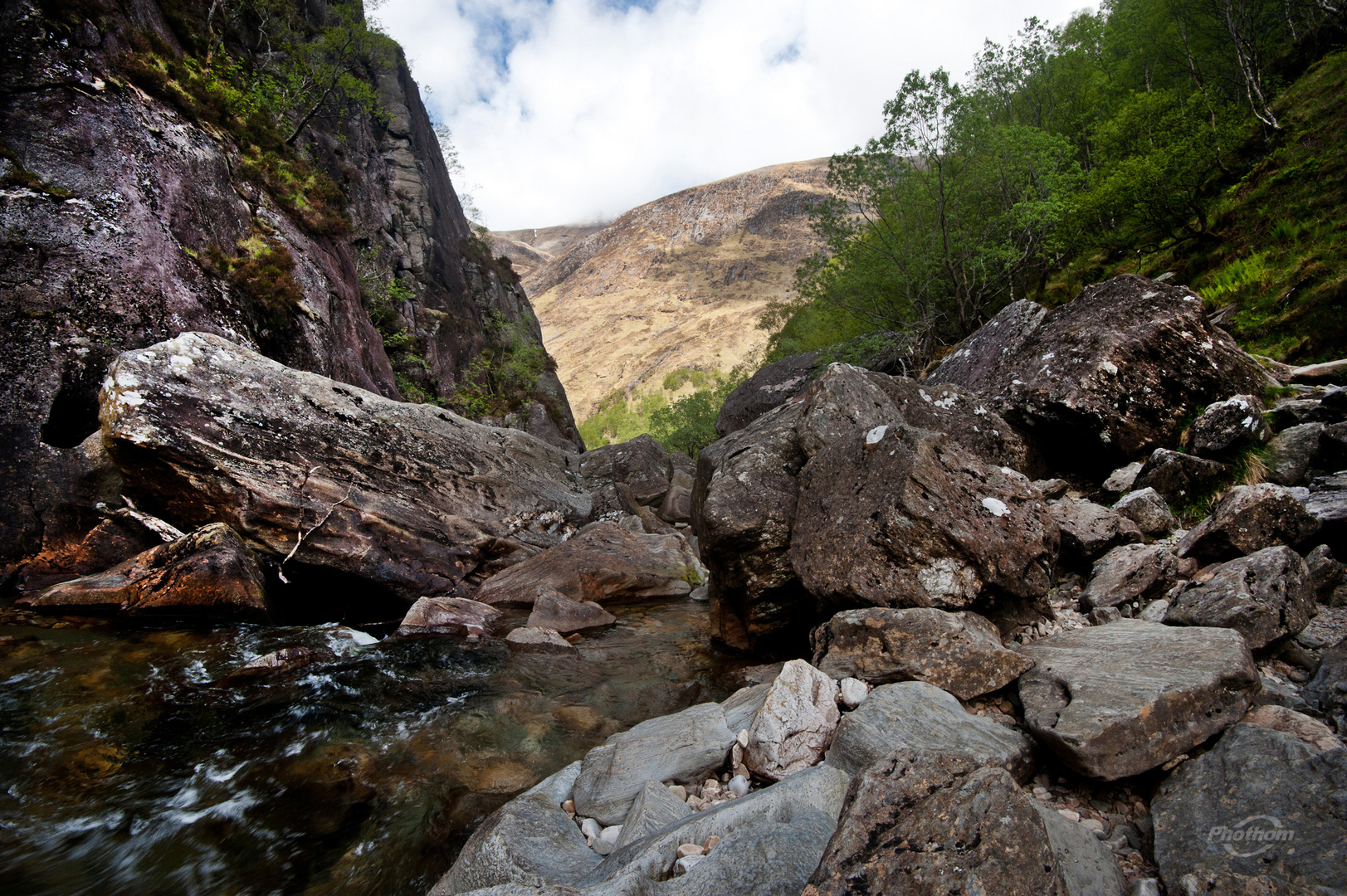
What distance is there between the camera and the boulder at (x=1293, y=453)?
236 inches

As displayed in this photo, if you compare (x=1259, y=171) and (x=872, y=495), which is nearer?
(x=872, y=495)

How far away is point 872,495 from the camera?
5.65 metres

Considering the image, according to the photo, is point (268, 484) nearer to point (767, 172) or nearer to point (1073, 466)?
point (1073, 466)

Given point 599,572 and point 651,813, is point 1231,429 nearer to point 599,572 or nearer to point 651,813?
point 651,813

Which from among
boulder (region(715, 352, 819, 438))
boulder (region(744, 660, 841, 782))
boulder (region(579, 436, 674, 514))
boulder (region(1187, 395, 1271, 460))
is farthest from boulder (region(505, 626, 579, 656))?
boulder (region(715, 352, 819, 438))

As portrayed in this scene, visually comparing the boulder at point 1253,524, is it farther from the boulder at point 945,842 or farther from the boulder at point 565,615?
the boulder at point 565,615

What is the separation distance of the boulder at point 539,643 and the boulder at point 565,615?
0.50 metres

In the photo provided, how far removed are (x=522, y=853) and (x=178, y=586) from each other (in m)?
7.28

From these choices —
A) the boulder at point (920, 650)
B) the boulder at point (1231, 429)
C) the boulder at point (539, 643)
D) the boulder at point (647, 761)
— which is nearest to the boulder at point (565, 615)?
the boulder at point (539, 643)

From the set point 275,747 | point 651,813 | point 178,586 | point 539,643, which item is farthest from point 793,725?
point 178,586

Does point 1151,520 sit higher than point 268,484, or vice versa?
point 268,484

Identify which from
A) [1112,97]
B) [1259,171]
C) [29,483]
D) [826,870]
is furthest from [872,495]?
[1112,97]

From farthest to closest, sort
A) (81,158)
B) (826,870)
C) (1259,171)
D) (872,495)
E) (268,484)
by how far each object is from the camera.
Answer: (1259,171)
(81,158)
(268,484)
(872,495)
(826,870)

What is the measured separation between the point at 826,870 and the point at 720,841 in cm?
100
